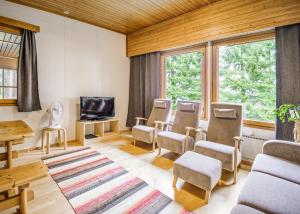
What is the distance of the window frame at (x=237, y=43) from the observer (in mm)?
2787

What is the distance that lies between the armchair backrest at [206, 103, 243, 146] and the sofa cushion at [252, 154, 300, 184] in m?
0.75

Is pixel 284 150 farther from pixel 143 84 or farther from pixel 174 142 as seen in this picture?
pixel 143 84

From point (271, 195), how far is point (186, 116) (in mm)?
2160

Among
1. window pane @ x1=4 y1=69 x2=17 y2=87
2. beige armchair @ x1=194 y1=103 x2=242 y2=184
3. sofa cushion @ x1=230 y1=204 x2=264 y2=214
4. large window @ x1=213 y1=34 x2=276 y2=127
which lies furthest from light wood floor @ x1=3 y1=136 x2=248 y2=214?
window pane @ x1=4 y1=69 x2=17 y2=87

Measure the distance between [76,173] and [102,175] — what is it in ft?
1.27

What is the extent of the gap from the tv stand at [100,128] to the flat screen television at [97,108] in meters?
0.13

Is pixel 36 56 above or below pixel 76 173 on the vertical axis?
above

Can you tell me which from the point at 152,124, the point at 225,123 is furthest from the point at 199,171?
the point at 152,124

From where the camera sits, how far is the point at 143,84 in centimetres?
462

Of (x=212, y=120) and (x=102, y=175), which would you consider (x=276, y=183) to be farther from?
(x=102, y=175)

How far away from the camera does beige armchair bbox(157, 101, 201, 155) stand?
2.94 metres

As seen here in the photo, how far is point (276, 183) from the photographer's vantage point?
4.85 ft

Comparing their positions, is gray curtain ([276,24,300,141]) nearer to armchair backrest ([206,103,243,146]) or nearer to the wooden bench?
armchair backrest ([206,103,243,146])

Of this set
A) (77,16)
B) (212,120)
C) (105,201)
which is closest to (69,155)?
(105,201)
